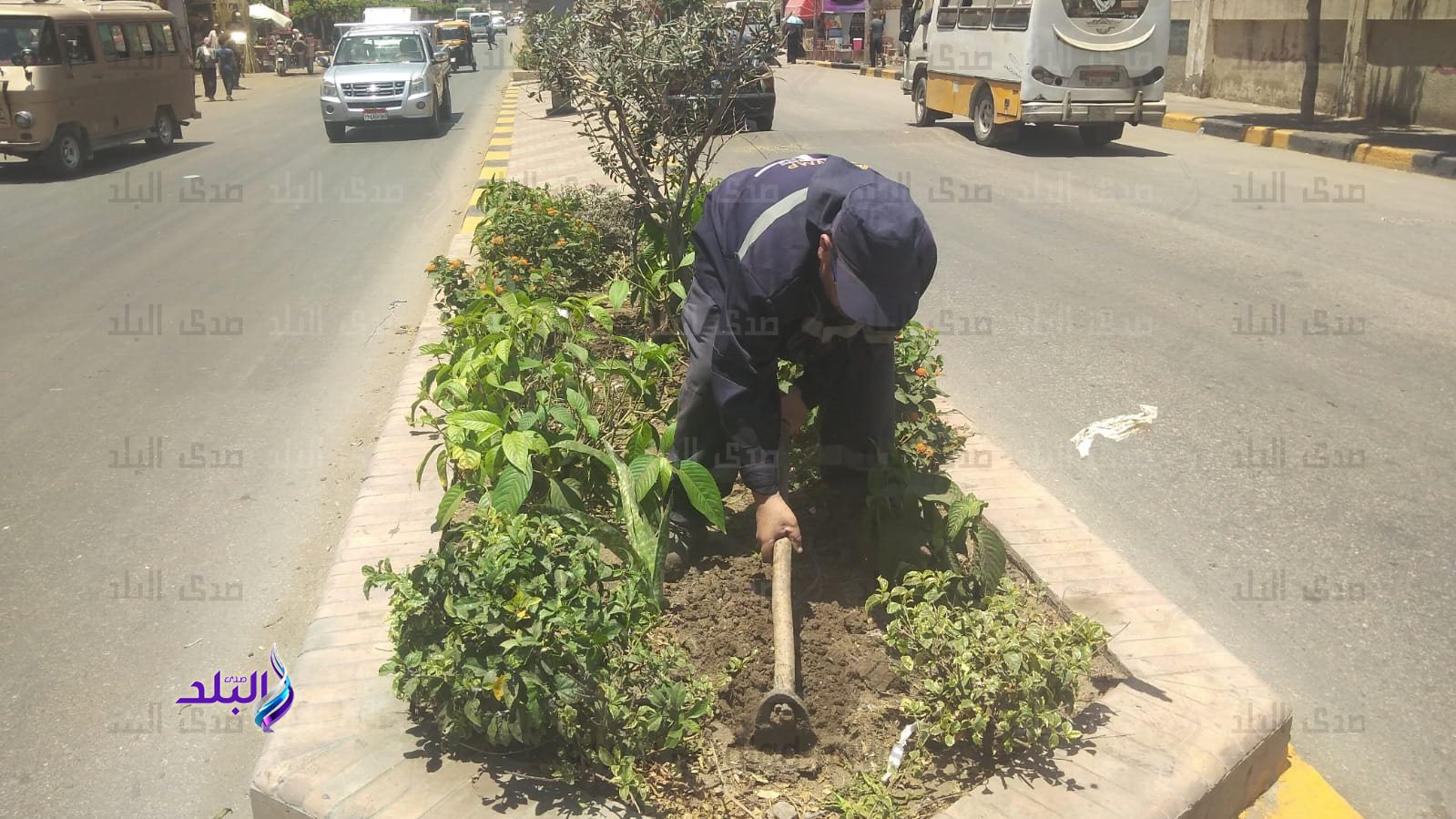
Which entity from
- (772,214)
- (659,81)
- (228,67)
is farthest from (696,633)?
(228,67)

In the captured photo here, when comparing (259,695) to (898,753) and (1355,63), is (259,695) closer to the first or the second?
(898,753)

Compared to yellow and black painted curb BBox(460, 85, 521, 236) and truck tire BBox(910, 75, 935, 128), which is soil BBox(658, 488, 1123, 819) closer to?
yellow and black painted curb BBox(460, 85, 521, 236)

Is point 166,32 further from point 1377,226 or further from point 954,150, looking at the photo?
point 1377,226

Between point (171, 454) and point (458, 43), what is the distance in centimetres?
3869

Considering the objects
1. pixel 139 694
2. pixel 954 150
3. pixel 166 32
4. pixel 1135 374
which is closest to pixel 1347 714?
pixel 1135 374

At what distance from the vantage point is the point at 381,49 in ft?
65.8

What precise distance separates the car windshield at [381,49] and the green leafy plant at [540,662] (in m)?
18.6

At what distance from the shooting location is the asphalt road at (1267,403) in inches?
136

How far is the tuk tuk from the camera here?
39969 mm

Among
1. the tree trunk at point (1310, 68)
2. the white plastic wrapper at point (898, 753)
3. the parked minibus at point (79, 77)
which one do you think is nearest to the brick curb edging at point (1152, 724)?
the white plastic wrapper at point (898, 753)

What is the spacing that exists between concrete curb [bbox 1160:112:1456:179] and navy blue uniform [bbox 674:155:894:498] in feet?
39.2

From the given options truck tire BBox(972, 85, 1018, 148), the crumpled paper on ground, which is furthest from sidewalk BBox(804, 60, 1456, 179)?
the crumpled paper on ground

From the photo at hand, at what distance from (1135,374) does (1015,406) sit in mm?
827

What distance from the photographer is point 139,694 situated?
3.48 meters
